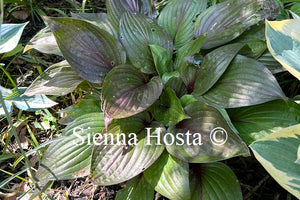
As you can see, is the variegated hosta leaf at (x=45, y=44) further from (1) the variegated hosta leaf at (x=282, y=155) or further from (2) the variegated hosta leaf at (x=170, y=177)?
(1) the variegated hosta leaf at (x=282, y=155)

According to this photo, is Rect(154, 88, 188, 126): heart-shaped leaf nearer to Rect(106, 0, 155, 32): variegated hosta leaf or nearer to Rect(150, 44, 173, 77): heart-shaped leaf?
Rect(150, 44, 173, 77): heart-shaped leaf

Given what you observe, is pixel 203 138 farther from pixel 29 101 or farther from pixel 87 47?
pixel 29 101

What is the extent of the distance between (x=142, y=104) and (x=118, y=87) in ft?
0.37

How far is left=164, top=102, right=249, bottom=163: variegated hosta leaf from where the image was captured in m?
1.05

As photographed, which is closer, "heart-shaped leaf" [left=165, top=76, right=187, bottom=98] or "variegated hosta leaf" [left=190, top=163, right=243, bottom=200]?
"variegated hosta leaf" [left=190, top=163, right=243, bottom=200]

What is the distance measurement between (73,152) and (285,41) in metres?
0.84

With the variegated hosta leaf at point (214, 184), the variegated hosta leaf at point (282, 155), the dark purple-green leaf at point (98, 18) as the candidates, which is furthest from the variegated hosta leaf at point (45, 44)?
the variegated hosta leaf at point (282, 155)

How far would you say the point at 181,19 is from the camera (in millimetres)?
1479

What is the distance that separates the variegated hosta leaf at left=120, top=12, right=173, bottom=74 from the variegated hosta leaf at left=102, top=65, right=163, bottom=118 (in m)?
0.07

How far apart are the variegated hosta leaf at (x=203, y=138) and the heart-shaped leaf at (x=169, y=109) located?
4 cm

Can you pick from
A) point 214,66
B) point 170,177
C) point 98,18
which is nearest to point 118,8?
point 98,18

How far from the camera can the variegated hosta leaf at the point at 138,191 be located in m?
1.22

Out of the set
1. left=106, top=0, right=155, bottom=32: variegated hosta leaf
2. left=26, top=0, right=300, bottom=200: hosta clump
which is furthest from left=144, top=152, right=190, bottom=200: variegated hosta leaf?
left=106, top=0, right=155, bottom=32: variegated hosta leaf

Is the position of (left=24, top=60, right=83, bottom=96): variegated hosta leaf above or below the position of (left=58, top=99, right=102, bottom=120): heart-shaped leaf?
above
